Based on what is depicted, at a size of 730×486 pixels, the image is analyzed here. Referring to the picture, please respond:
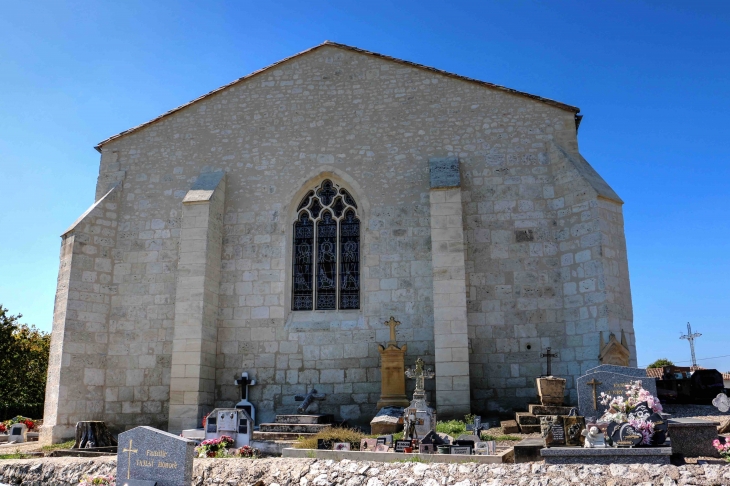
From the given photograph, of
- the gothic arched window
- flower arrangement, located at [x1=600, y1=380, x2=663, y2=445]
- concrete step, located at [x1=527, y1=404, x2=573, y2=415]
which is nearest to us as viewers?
flower arrangement, located at [x1=600, y1=380, x2=663, y2=445]

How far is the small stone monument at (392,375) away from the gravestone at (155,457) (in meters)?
5.86

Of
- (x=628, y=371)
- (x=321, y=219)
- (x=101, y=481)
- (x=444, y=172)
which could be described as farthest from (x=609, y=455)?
(x=321, y=219)

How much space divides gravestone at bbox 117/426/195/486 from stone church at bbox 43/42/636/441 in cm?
560

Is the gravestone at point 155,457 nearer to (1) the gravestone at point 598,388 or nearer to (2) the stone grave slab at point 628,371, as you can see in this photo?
(1) the gravestone at point 598,388

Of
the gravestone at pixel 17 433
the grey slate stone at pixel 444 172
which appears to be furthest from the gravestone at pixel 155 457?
the gravestone at pixel 17 433

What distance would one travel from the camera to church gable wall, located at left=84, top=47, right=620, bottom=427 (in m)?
13.7

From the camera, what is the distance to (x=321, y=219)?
1506 centimetres

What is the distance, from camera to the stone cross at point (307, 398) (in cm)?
1301

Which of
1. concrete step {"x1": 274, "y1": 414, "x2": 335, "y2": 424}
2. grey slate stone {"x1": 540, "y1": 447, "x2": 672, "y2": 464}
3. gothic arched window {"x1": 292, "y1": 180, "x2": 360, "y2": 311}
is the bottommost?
grey slate stone {"x1": 540, "y1": 447, "x2": 672, "y2": 464}

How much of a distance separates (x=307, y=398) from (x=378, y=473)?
18.9 feet

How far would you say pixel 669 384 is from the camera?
13289mm

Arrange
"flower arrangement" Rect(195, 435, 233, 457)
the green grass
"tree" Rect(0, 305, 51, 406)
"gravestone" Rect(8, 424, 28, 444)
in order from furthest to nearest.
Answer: "tree" Rect(0, 305, 51, 406) → "gravestone" Rect(8, 424, 28, 444) → the green grass → "flower arrangement" Rect(195, 435, 233, 457)

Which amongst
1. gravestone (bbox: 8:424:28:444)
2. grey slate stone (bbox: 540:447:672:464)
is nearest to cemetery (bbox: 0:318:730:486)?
grey slate stone (bbox: 540:447:672:464)

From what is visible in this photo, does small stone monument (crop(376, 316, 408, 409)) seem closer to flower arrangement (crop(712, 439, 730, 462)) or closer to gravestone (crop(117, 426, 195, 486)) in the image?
gravestone (crop(117, 426, 195, 486))
